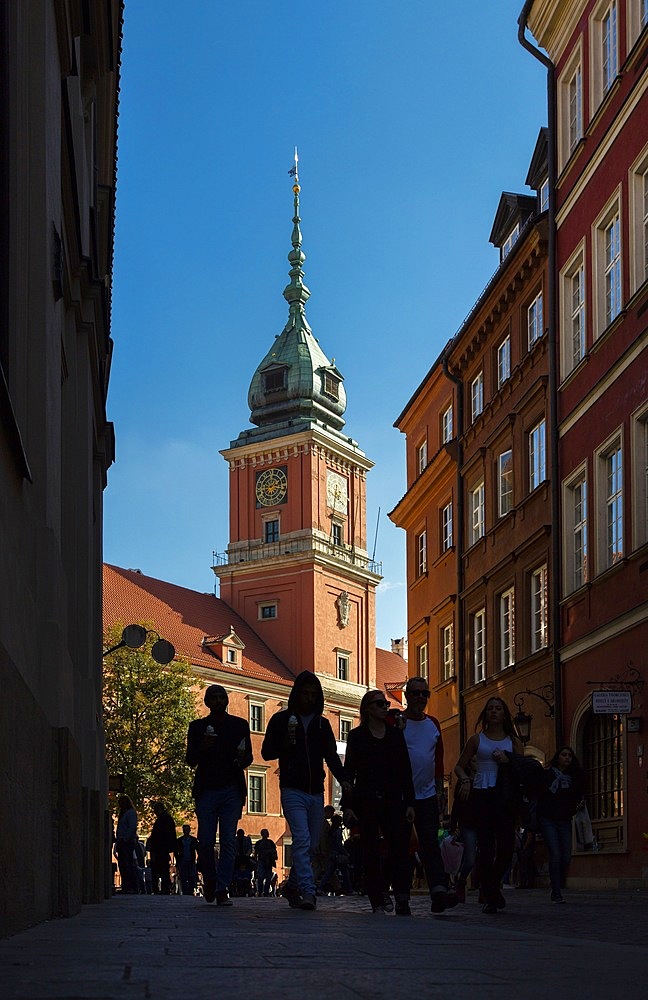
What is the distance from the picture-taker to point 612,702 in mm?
20062

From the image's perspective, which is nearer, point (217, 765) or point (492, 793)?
point (492, 793)

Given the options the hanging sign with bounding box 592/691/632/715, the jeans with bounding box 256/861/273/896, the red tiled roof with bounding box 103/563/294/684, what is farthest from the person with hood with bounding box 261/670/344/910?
the red tiled roof with bounding box 103/563/294/684

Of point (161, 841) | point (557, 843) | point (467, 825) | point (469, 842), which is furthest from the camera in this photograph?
point (161, 841)

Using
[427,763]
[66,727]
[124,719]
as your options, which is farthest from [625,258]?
[124,719]

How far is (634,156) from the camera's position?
22.1 metres

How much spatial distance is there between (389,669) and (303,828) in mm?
101151

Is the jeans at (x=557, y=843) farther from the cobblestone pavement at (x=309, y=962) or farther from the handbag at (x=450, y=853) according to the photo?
the cobblestone pavement at (x=309, y=962)

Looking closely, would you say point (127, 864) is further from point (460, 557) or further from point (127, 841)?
point (460, 557)

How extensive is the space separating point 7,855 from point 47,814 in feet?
9.01

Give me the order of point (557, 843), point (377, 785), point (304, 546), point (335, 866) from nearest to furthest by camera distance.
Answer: point (377, 785) < point (557, 843) < point (335, 866) < point (304, 546)

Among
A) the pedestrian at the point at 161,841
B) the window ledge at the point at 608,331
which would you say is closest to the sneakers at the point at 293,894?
the window ledge at the point at 608,331

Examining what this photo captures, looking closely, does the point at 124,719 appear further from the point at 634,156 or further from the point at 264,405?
the point at 264,405

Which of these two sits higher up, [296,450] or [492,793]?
[296,450]

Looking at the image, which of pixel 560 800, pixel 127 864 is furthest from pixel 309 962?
pixel 127 864
